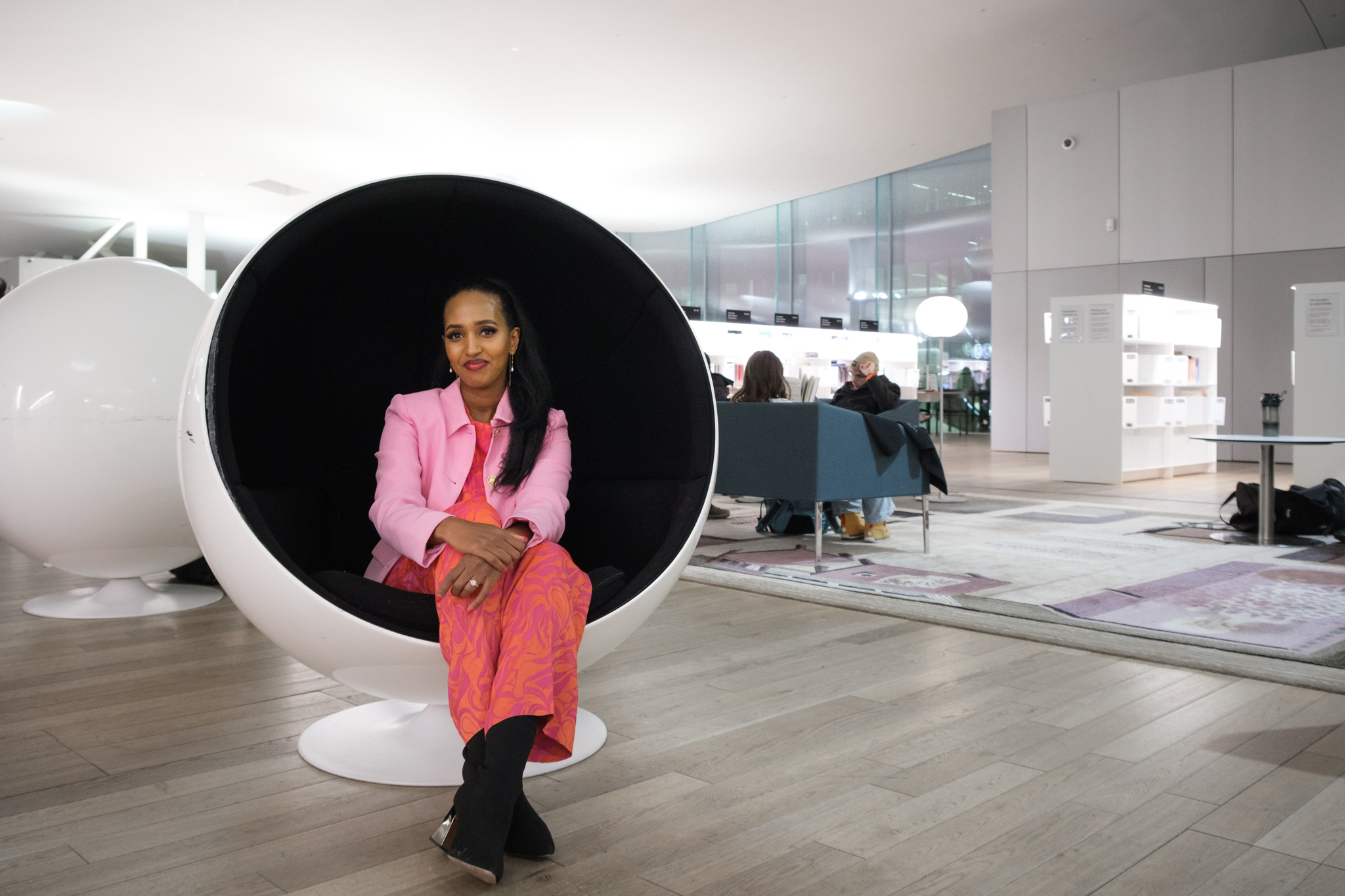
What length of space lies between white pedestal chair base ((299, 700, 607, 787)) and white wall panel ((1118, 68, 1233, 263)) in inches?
431

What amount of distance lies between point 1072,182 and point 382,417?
1142 cm

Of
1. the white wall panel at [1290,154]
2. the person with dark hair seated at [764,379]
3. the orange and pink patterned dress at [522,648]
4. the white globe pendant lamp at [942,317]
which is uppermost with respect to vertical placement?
the white wall panel at [1290,154]

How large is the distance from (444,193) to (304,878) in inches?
52.0

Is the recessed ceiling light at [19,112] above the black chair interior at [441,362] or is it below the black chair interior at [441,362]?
above

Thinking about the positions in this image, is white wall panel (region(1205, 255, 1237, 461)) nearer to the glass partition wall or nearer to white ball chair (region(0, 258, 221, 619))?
the glass partition wall

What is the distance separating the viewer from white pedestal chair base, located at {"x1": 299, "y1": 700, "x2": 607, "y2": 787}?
77.0 inches

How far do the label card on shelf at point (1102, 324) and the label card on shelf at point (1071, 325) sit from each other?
0.26ft

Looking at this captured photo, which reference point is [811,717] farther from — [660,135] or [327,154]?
[327,154]

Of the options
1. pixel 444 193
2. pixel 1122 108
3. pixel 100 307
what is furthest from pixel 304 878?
pixel 1122 108

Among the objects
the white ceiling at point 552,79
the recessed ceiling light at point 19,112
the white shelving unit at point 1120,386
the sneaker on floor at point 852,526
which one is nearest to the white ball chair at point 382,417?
the sneaker on floor at point 852,526

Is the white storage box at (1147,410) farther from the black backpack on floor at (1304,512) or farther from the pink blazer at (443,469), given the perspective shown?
the pink blazer at (443,469)

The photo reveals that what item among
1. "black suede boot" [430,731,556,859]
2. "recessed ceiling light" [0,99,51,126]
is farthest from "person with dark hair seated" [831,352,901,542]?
"recessed ceiling light" [0,99,51,126]

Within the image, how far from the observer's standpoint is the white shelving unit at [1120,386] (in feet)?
28.0

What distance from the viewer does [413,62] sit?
10477 mm
